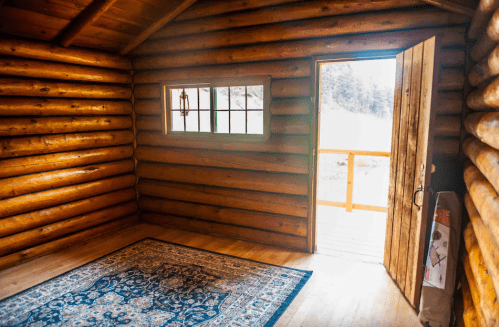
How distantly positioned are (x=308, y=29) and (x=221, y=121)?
176 centimetres

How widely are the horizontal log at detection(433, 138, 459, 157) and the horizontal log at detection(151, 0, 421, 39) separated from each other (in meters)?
1.49

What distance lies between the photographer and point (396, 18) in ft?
11.9

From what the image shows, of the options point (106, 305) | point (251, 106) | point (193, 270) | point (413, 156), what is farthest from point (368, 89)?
point (106, 305)

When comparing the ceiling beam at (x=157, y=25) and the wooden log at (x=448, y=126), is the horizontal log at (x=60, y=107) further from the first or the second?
the wooden log at (x=448, y=126)

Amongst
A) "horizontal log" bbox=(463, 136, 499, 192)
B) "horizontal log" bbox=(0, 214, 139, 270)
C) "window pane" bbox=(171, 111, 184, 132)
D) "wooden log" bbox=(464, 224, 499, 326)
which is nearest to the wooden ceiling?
"window pane" bbox=(171, 111, 184, 132)

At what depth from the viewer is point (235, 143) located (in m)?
4.78

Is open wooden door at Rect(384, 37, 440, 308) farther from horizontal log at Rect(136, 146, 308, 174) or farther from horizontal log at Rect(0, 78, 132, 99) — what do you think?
horizontal log at Rect(0, 78, 132, 99)

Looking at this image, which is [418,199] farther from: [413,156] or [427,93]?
[427,93]

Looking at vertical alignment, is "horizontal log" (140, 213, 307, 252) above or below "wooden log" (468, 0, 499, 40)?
below

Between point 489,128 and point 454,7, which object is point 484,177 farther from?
point 454,7

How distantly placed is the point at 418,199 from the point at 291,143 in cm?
181

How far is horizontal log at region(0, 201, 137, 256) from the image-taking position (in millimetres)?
4078

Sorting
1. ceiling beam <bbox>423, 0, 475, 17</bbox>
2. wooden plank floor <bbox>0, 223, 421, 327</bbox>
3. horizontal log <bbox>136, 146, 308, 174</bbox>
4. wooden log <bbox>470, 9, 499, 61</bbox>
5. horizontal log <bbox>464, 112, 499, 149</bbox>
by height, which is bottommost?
wooden plank floor <bbox>0, 223, 421, 327</bbox>

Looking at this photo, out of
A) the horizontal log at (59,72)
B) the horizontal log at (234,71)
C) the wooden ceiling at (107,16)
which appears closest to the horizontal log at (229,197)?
the horizontal log at (234,71)
